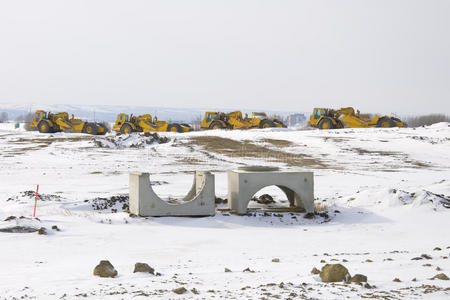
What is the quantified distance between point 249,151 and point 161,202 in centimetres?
2003

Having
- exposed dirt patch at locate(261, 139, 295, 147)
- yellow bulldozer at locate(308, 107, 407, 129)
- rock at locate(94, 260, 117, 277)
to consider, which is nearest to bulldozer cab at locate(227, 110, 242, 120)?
yellow bulldozer at locate(308, 107, 407, 129)

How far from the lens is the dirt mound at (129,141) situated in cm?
3322

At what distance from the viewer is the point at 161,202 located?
37.9 feet

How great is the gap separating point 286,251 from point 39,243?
3.78 meters

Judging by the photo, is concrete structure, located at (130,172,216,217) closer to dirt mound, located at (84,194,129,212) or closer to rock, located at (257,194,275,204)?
dirt mound, located at (84,194,129,212)

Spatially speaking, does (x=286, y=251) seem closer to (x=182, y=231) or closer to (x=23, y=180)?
(x=182, y=231)

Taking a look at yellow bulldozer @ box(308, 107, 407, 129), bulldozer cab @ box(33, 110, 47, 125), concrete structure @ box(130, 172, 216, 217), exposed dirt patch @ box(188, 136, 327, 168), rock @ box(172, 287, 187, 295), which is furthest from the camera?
bulldozer cab @ box(33, 110, 47, 125)

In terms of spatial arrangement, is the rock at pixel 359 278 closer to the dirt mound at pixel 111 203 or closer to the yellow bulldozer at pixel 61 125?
the dirt mound at pixel 111 203

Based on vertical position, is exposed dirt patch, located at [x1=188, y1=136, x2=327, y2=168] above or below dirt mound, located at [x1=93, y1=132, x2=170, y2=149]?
below

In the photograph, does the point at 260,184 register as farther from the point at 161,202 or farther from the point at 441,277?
the point at 441,277

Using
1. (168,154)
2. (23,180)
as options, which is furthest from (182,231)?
(168,154)

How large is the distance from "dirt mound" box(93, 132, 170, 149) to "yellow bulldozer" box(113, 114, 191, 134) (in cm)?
1172

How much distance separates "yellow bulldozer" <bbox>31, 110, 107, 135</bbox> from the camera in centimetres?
4881

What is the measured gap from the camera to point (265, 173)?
1215cm
